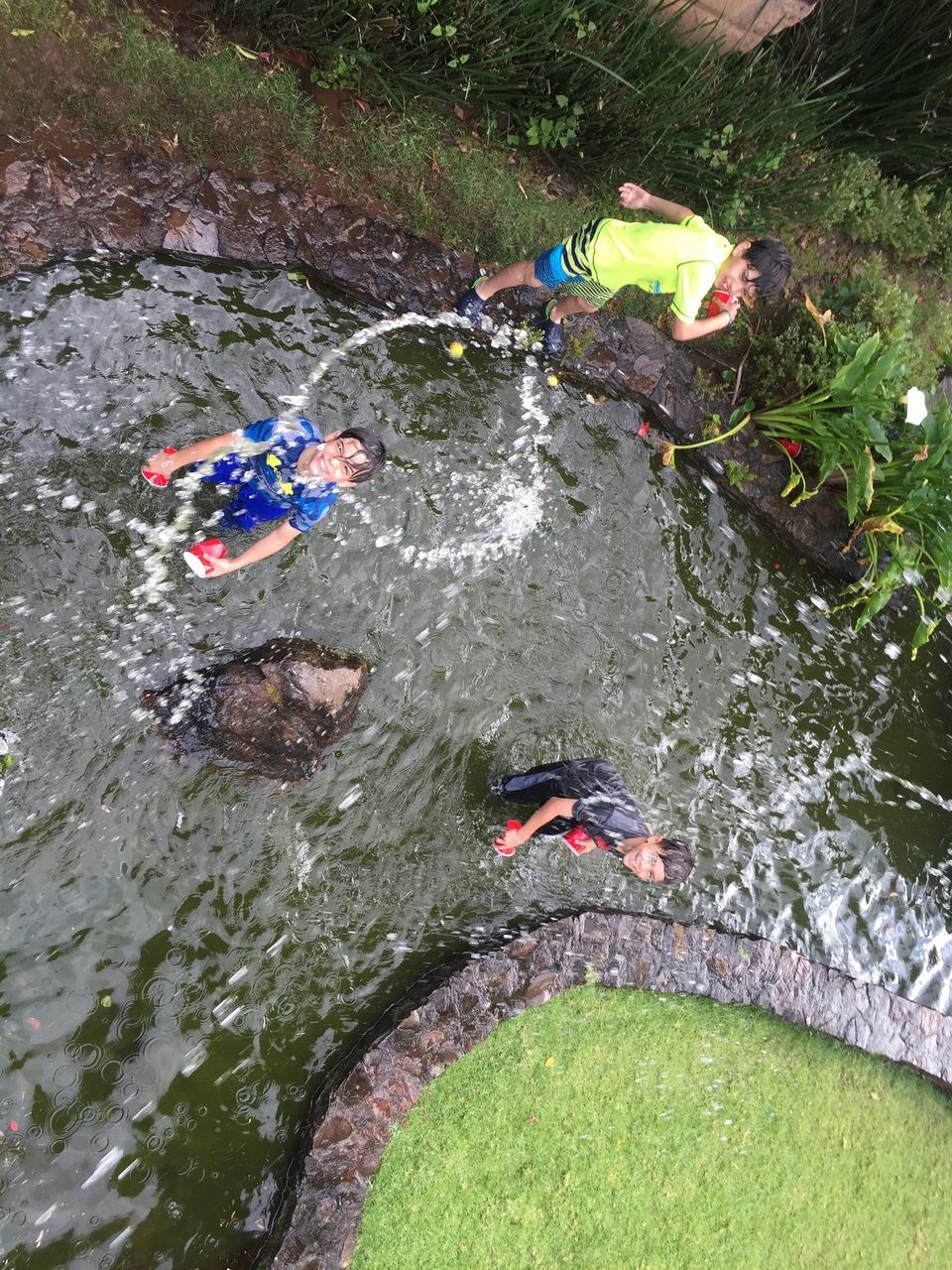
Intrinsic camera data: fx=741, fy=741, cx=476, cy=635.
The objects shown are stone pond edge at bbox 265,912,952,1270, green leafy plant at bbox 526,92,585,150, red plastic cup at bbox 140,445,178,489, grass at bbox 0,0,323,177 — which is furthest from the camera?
green leafy plant at bbox 526,92,585,150

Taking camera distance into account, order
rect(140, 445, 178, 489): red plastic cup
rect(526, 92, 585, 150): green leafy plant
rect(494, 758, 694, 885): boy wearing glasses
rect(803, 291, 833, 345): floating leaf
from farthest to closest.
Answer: rect(803, 291, 833, 345): floating leaf, rect(526, 92, 585, 150): green leafy plant, rect(140, 445, 178, 489): red plastic cup, rect(494, 758, 694, 885): boy wearing glasses

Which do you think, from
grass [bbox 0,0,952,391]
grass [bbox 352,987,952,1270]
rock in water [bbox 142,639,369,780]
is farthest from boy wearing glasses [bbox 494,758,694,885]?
grass [bbox 0,0,952,391]

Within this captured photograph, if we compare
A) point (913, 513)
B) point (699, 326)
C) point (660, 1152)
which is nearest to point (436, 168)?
point (699, 326)

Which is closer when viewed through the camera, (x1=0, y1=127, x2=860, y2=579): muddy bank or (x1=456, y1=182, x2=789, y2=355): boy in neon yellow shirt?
(x1=456, y1=182, x2=789, y2=355): boy in neon yellow shirt

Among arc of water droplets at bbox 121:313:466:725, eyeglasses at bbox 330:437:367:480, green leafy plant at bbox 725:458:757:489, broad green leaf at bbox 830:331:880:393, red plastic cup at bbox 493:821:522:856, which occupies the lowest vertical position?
red plastic cup at bbox 493:821:522:856

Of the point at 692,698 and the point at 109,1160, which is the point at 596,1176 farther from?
the point at 692,698

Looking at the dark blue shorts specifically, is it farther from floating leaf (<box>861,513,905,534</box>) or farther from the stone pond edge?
floating leaf (<box>861,513,905,534</box>)

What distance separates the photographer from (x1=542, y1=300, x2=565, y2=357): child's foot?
4.64 meters

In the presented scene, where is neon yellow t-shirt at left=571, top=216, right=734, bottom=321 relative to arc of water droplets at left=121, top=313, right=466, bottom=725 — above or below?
above

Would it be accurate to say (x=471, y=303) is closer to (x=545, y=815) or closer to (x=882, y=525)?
(x=882, y=525)

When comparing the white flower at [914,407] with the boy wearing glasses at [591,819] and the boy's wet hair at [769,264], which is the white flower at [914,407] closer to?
the boy's wet hair at [769,264]

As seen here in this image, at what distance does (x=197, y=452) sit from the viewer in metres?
3.17

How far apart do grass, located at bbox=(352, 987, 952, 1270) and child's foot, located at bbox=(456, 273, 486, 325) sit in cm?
388

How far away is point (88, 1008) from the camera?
10.1 ft
